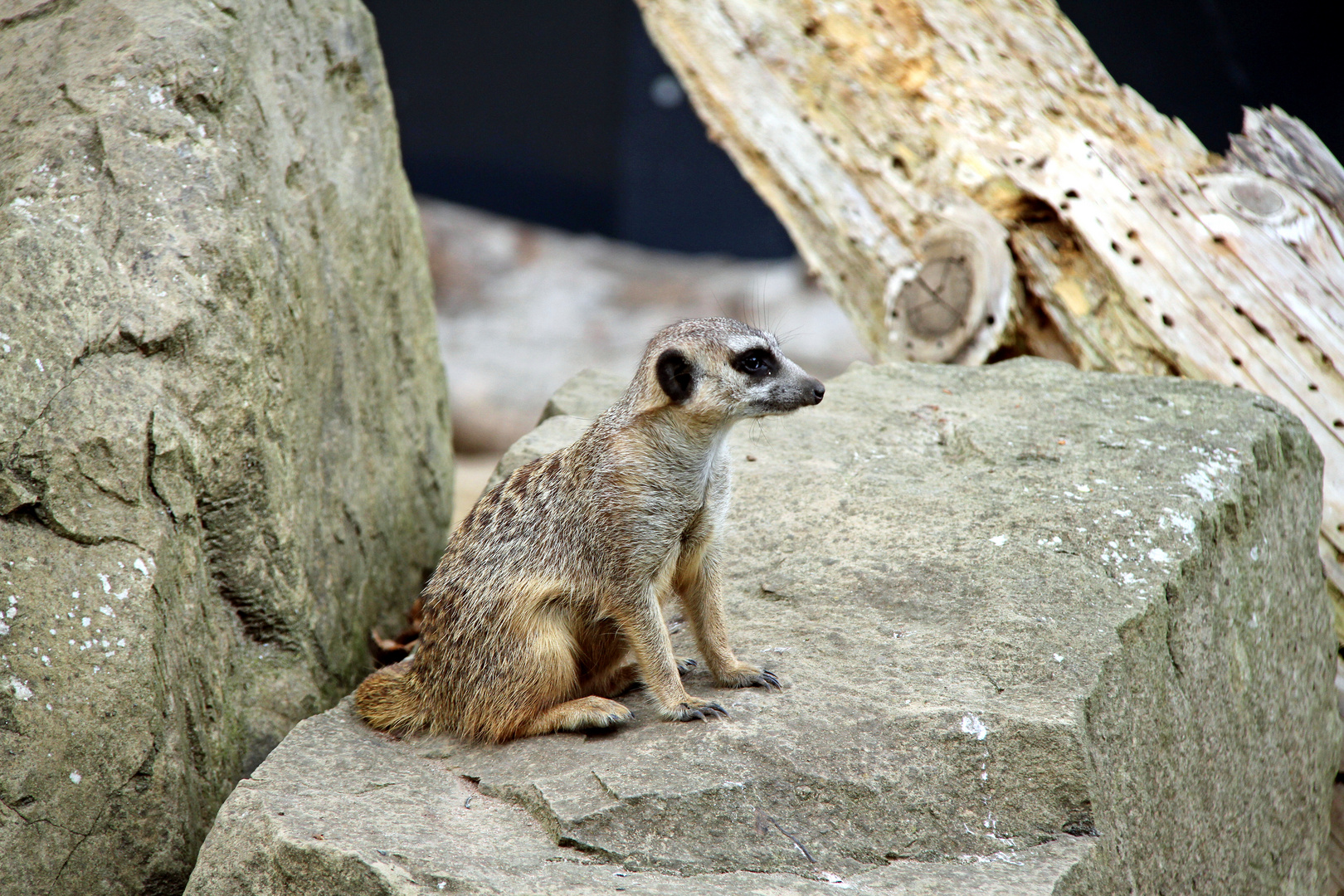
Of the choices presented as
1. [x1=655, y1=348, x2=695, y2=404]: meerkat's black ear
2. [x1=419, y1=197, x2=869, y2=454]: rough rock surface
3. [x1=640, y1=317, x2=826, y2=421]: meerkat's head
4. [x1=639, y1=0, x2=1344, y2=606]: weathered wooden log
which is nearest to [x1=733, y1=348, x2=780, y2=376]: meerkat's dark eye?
[x1=640, y1=317, x2=826, y2=421]: meerkat's head

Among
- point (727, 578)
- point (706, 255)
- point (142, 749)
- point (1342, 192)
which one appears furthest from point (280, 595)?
point (706, 255)

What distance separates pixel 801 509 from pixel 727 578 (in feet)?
1.27

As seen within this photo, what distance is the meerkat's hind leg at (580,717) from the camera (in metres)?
2.88

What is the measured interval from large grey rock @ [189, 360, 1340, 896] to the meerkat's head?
2.30 ft

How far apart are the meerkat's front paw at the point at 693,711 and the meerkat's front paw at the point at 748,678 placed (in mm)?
156

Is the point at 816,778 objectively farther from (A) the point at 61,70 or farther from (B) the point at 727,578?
(A) the point at 61,70

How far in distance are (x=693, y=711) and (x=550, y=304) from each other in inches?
344

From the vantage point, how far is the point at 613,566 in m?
2.93

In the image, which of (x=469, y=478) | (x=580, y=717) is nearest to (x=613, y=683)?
(x=580, y=717)

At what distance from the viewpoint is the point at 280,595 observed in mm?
3309

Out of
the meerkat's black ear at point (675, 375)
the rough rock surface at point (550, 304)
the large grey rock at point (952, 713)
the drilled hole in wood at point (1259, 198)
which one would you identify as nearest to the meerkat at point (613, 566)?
the meerkat's black ear at point (675, 375)

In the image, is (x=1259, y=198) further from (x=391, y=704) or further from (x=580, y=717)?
(x=391, y=704)

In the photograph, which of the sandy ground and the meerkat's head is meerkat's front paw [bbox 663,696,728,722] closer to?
the meerkat's head

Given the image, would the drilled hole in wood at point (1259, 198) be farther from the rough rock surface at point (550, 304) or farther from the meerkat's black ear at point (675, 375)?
the rough rock surface at point (550, 304)
